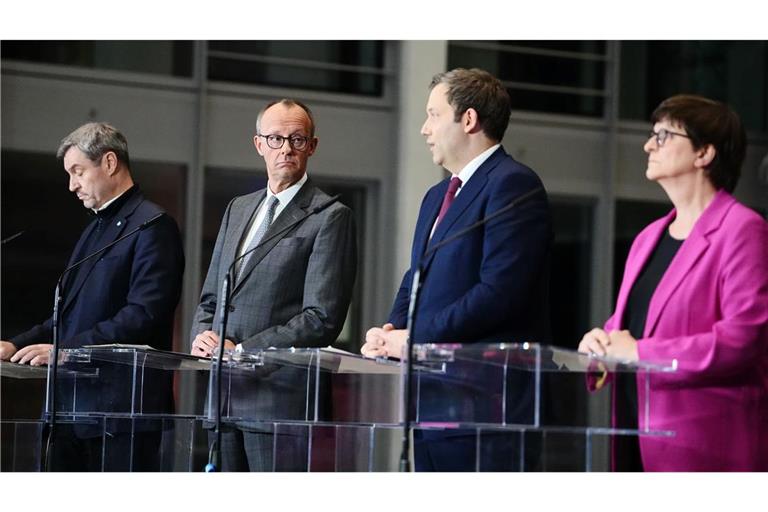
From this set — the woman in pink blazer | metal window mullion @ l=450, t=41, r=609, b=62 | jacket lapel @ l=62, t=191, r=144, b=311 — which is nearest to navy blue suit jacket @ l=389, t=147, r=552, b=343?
the woman in pink blazer

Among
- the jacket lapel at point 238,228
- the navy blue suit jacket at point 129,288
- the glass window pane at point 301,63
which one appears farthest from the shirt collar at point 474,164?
the glass window pane at point 301,63

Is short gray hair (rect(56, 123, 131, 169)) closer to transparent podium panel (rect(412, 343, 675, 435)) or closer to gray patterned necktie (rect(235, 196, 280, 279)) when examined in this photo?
gray patterned necktie (rect(235, 196, 280, 279))

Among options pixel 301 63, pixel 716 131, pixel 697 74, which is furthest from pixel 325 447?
pixel 697 74

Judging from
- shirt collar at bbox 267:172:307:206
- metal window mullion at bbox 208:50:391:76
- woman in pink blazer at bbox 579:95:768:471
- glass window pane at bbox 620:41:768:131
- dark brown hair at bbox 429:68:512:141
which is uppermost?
glass window pane at bbox 620:41:768:131

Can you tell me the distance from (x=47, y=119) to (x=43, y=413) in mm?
4627

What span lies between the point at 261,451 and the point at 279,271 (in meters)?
0.60

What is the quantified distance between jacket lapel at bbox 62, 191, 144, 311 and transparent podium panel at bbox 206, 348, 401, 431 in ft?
2.98

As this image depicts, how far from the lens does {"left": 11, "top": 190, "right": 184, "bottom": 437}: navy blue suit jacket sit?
4.47m

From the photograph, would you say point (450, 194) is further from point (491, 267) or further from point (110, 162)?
point (110, 162)

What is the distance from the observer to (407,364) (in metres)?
3.21

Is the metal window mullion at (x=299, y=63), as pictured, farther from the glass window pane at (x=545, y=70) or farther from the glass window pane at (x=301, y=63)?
the glass window pane at (x=545, y=70)

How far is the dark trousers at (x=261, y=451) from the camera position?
3.89 m
